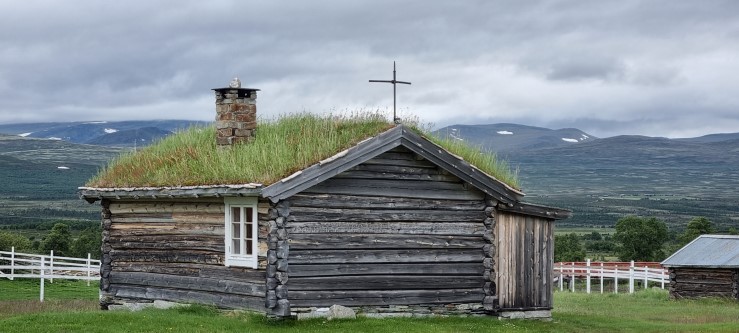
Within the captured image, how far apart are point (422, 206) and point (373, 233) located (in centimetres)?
128

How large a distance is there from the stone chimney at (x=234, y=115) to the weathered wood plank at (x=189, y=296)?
347cm

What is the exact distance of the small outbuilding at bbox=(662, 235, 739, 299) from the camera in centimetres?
3875

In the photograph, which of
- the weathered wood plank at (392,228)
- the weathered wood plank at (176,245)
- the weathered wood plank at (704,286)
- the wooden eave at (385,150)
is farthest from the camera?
the weathered wood plank at (704,286)

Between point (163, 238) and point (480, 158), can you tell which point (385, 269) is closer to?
point (480, 158)

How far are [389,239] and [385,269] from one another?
0.64 meters

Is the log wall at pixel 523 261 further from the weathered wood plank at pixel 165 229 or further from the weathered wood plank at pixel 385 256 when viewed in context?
the weathered wood plank at pixel 165 229

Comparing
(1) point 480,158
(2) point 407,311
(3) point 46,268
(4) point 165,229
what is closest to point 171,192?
(4) point 165,229

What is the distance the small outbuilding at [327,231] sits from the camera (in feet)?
72.8

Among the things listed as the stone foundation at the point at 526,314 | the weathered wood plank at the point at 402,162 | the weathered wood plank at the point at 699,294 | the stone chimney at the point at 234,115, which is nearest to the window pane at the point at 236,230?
the stone chimney at the point at 234,115

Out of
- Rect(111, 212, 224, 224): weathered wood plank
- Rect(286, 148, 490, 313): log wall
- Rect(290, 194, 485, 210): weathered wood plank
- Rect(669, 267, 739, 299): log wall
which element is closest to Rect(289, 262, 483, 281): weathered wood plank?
Rect(286, 148, 490, 313): log wall

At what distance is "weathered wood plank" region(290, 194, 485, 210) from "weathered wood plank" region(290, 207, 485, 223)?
86 mm

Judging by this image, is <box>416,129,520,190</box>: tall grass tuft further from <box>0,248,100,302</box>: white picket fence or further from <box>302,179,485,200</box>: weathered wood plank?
<box>0,248,100,302</box>: white picket fence

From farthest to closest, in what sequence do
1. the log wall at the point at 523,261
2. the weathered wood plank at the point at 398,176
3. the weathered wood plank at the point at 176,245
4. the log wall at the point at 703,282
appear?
the log wall at the point at 703,282 < the log wall at the point at 523,261 < the weathered wood plank at the point at 176,245 < the weathered wood plank at the point at 398,176

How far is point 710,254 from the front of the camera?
1578 inches
